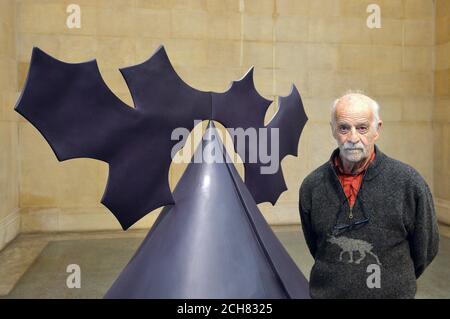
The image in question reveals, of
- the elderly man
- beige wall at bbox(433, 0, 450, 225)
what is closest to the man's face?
the elderly man

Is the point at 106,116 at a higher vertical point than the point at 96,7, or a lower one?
lower

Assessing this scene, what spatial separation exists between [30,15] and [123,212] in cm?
436

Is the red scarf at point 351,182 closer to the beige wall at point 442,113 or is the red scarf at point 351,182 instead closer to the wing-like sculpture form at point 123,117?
the wing-like sculpture form at point 123,117

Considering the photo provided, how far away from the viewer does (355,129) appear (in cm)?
128

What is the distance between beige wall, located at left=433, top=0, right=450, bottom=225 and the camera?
5.63 metres

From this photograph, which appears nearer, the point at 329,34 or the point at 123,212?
the point at 123,212

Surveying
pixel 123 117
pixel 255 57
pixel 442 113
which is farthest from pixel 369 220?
pixel 442 113

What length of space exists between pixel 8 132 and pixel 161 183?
152 inches

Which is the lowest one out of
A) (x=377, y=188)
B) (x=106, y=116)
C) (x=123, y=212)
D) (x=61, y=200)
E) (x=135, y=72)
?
(x=61, y=200)

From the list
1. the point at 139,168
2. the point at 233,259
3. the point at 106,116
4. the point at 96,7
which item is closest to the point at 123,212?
the point at 139,168

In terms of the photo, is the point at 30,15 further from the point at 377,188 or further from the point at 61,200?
the point at 377,188

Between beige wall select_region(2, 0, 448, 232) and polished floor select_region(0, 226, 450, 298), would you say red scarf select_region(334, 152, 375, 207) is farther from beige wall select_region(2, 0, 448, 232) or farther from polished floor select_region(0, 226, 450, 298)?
beige wall select_region(2, 0, 448, 232)

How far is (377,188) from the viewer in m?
1.27

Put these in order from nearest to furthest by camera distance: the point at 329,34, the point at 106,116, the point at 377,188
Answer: the point at 377,188, the point at 106,116, the point at 329,34
